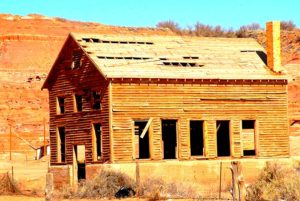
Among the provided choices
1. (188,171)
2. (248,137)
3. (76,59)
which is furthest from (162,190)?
(76,59)

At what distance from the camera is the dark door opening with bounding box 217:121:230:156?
41.5 metres

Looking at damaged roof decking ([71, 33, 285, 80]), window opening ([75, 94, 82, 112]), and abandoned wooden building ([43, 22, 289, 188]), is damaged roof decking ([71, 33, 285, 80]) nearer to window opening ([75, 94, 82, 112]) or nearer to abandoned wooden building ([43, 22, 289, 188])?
abandoned wooden building ([43, 22, 289, 188])

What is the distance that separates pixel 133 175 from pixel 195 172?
3.60 metres

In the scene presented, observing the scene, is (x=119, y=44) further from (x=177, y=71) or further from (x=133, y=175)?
(x=133, y=175)

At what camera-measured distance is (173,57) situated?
41406 mm

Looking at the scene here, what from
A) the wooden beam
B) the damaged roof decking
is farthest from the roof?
the wooden beam

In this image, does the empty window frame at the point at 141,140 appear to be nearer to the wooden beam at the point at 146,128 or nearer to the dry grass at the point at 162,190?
the wooden beam at the point at 146,128

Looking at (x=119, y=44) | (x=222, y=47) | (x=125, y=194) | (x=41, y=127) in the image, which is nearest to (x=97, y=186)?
(x=125, y=194)

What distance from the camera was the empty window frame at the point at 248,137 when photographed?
41.4 m

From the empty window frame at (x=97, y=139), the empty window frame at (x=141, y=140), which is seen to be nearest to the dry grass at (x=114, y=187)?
the empty window frame at (x=97, y=139)

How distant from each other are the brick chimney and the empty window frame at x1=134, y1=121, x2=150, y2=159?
7346mm

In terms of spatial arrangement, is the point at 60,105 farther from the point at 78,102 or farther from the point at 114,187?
the point at 114,187

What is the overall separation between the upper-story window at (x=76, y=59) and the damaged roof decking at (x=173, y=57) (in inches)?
27.6

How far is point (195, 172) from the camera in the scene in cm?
3925
